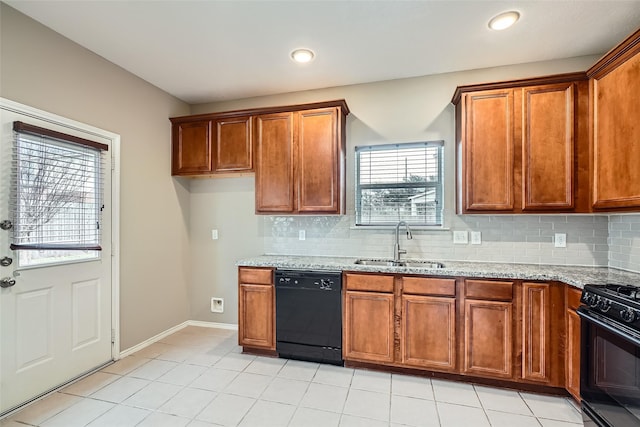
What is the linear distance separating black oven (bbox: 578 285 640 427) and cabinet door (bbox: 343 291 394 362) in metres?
1.24

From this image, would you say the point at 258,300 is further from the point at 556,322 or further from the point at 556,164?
the point at 556,164

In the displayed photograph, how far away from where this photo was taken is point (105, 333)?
8.91 ft

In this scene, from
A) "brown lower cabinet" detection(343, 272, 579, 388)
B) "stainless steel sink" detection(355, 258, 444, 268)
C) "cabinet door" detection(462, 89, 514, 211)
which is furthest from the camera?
"stainless steel sink" detection(355, 258, 444, 268)

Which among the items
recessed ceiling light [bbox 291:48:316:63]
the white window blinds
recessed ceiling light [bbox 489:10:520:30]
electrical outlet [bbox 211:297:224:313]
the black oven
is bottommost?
electrical outlet [bbox 211:297:224:313]

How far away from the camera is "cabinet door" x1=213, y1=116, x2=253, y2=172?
10.6 ft

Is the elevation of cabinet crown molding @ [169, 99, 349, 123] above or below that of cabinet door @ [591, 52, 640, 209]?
above

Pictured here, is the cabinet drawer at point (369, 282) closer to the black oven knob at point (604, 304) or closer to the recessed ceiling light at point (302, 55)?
the black oven knob at point (604, 304)

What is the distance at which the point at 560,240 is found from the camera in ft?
8.82

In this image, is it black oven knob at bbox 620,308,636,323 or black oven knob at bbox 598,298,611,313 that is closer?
black oven knob at bbox 620,308,636,323

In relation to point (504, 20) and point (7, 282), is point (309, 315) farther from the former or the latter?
point (504, 20)

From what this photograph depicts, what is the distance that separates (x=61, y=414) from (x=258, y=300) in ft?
5.03

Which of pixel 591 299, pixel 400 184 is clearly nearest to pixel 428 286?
pixel 591 299

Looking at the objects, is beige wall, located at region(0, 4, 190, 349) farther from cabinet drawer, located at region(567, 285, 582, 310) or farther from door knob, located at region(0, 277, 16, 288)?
cabinet drawer, located at region(567, 285, 582, 310)

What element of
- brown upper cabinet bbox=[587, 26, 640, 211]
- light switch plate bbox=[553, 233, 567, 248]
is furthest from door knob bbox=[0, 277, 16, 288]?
light switch plate bbox=[553, 233, 567, 248]
